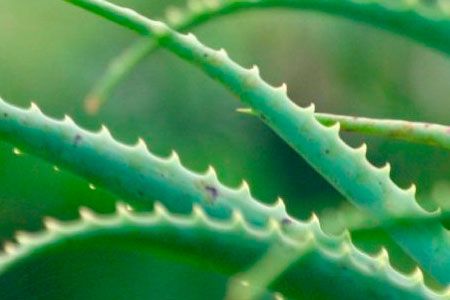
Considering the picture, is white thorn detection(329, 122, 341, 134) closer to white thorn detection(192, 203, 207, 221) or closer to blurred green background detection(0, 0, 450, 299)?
white thorn detection(192, 203, 207, 221)

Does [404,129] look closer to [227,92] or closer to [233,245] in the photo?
[233,245]

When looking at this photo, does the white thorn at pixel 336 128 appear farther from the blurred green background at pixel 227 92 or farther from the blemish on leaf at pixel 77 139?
the blurred green background at pixel 227 92

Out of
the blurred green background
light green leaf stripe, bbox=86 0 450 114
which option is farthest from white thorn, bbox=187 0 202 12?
the blurred green background

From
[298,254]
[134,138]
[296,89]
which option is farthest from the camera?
[296,89]

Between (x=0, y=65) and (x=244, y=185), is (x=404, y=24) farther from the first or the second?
(x=0, y=65)

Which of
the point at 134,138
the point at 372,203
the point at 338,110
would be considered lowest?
the point at 372,203

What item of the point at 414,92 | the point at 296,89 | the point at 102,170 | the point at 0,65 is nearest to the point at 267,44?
the point at 296,89
